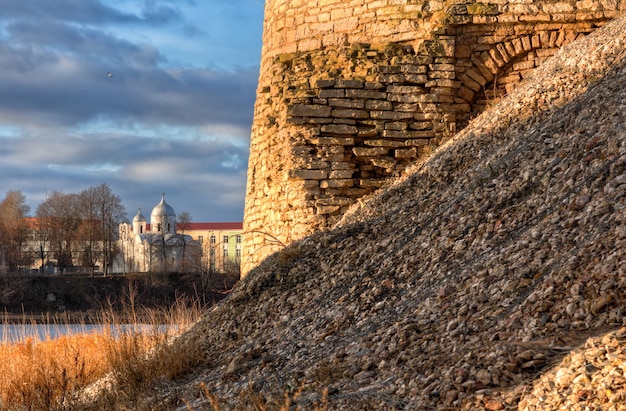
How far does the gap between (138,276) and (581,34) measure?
3731 centimetres

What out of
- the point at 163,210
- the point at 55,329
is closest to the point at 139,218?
the point at 163,210

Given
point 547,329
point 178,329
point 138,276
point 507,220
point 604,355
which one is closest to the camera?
point 604,355

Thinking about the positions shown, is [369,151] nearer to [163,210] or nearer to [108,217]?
[108,217]

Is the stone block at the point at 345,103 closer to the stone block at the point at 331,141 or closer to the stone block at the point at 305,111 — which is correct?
the stone block at the point at 305,111

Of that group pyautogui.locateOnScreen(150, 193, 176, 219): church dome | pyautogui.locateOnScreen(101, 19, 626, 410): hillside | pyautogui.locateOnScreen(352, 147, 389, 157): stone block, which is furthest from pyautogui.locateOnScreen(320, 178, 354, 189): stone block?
pyautogui.locateOnScreen(150, 193, 176, 219): church dome

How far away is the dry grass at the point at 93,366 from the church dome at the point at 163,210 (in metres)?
64.9

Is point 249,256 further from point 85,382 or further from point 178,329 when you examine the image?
point 85,382

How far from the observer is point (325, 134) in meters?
10.9

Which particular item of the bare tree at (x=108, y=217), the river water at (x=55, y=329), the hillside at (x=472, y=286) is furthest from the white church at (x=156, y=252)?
the hillside at (x=472, y=286)

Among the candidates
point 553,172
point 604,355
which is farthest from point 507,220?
point 604,355

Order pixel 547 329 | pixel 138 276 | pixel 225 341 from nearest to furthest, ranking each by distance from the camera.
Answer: pixel 547 329 < pixel 225 341 < pixel 138 276

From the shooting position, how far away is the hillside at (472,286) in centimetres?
500

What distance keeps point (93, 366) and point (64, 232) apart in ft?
152

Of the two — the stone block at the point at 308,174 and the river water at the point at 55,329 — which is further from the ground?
the stone block at the point at 308,174
